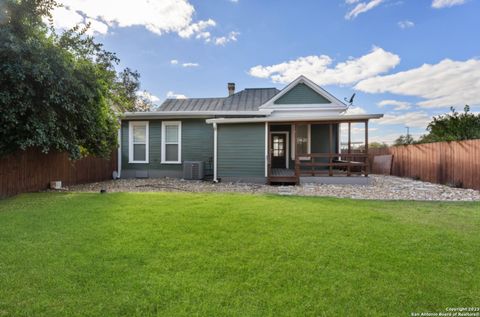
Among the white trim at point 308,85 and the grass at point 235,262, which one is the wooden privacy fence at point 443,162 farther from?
the grass at point 235,262

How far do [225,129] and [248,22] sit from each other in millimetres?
5669

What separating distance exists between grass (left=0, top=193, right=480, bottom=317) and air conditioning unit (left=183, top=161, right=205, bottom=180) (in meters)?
6.22

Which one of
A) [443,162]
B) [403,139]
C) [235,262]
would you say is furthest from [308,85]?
[403,139]

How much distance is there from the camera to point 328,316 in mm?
1981

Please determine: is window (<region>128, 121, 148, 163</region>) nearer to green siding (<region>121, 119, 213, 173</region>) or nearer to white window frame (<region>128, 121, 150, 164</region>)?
white window frame (<region>128, 121, 150, 164</region>)

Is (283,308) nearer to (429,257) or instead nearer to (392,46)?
(429,257)

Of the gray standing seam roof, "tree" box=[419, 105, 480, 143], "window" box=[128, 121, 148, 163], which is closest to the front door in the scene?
the gray standing seam roof

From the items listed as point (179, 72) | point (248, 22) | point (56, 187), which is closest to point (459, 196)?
point (248, 22)

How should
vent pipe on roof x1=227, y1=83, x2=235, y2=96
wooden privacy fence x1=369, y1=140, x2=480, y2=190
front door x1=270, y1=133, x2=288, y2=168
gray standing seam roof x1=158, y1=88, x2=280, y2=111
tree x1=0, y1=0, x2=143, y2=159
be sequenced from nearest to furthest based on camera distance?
tree x1=0, y1=0, x2=143, y2=159 < wooden privacy fence x1=369, y1=140, x2=480, y2=190 < front door x1=270, y1=133, x2=288, y2=168 < gray standing seam roof x1=158, y1=88, x2=280, y2=111 < vent pipe on roof x1=227, y1=83, x2=235, y2=96

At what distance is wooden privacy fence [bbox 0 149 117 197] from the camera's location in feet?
23.3

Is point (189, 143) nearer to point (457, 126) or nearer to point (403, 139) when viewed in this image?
point (457, 126)

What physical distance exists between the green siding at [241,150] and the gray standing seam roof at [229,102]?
3186 millimetres

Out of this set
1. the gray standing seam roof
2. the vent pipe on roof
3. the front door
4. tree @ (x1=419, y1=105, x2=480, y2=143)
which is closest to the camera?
tree @ (x1=419, y1=105, x2=480, y2=143)

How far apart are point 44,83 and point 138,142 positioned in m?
5.78
